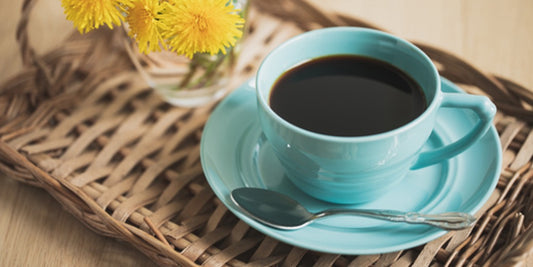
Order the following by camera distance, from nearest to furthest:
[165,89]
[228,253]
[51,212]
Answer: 1. [228,253]
2. [51,212]
3. [165,89]

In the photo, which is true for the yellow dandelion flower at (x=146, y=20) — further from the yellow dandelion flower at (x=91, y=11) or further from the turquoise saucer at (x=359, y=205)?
the turquoise saucer at (x=359, y=205)

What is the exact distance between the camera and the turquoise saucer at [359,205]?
1.83ft

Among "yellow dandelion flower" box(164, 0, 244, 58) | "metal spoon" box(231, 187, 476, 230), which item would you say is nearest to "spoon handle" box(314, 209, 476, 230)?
"metal spoon" box(231, 187, 476, 230)

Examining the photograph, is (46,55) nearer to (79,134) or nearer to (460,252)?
(79,134)

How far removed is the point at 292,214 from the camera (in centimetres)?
58

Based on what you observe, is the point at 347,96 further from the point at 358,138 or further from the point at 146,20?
the point at 146,20

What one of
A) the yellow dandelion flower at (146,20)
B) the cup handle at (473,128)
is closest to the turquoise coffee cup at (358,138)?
the cup handle at (473,128)

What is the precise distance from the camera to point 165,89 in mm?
820

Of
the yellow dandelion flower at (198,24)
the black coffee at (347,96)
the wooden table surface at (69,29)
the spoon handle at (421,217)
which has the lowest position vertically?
the wooden table surface at (69,29)

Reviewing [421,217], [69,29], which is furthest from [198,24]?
[69,29]

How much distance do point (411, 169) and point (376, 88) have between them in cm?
11

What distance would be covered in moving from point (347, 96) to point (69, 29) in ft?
2.07

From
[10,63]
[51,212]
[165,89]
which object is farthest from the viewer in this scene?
[10,63]

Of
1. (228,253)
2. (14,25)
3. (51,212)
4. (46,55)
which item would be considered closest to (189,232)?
(228,253)
